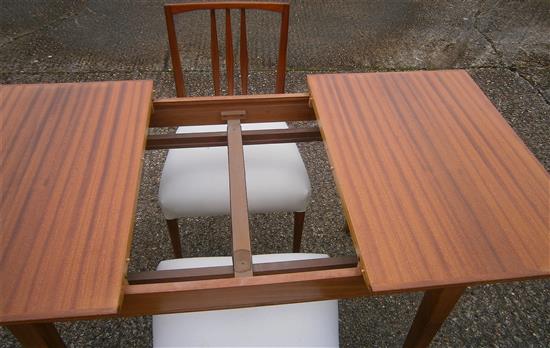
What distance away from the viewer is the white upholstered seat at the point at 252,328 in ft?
3.14

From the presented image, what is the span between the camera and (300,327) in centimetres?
99

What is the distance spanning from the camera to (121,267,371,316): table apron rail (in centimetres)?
79

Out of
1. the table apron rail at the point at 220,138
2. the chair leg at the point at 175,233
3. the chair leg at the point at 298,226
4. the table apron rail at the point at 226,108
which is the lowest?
the chair leg at the point at 298,226

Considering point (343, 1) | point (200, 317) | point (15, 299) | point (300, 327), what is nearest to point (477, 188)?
point (300, 327)

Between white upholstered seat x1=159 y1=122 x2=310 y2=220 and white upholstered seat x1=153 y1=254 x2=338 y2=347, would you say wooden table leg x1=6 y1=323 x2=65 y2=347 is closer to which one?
white upholstered seat x1=153 y1=254 x2=338 y2=347

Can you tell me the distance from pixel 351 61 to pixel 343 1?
1.17 m

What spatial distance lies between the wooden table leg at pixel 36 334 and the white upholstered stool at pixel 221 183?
1.77 ft

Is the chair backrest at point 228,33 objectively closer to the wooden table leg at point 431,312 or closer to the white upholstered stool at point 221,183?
the white upholstered stool at point 221,183

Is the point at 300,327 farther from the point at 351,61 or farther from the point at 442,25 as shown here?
the point at 442,25

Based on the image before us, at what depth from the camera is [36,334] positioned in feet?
2.78

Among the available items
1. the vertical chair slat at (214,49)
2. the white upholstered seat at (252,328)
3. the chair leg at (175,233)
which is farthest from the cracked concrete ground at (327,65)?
the vertical chair slat at (214,49)

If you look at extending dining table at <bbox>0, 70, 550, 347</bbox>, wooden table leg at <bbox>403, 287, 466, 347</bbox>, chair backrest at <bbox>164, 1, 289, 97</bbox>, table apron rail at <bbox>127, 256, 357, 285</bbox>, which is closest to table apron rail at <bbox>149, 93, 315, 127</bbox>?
extending dining table at <bbox>0, 70, 550, 347</bbox>

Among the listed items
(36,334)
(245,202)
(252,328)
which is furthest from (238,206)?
(36,334)

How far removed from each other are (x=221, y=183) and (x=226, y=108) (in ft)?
0.86
